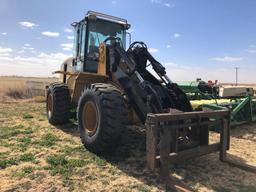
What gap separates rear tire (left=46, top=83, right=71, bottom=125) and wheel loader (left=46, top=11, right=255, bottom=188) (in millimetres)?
28

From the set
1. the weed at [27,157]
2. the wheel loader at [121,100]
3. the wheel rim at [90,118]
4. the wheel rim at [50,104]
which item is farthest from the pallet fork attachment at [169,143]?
the wheel rim at [50,104]

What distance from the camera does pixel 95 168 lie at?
17.9ft

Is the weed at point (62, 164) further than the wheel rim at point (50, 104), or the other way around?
the wheel rim at point (50, 104)

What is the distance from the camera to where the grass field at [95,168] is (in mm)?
4770

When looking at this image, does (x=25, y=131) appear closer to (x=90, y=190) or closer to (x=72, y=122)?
(x=72, y=122)

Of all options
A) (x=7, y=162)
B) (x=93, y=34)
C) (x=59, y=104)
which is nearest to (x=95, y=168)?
(x=7, y=162)

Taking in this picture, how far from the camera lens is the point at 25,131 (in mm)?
8328

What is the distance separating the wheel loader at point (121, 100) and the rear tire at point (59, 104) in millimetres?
28

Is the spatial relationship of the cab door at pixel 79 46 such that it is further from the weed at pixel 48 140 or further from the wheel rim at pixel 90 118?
the wheel rim at pixel 90 118

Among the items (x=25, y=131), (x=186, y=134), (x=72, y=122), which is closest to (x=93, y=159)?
(x=186, y=134)

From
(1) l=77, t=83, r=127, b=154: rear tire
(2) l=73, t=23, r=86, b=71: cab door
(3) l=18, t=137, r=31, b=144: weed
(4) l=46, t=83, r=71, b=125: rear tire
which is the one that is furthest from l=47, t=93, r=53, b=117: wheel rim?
(1) l=77, t=83, r=127, b=154: rear tire

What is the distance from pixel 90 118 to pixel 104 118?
88cm

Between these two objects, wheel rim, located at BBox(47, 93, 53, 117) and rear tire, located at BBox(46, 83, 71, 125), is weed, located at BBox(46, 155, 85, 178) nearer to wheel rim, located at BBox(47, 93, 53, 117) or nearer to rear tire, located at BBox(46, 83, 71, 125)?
rear tire, located at BBox(46, 83, 71, 125)

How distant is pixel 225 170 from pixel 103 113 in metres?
2.43
